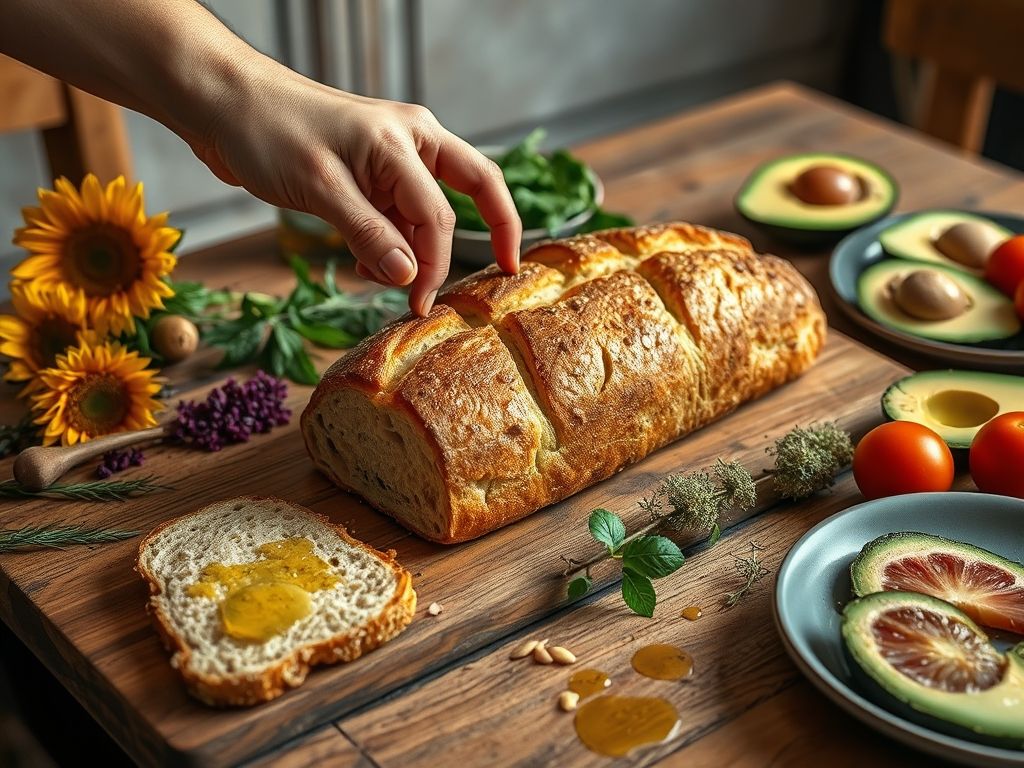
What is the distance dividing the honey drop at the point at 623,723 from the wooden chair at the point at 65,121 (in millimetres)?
2345

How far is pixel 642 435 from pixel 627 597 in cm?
46

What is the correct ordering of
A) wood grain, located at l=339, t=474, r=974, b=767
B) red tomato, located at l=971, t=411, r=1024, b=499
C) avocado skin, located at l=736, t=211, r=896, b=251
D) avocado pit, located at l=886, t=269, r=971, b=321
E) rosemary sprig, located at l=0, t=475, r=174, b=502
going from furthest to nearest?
avocado skin, located at l=736, t=211, r=896, b=251 < avocado pit, located at l=886, t=269, r=971, b=321 < rosemary sprig, located at l=0, t=475, r=174, b=502 < red tomato, located at l=971, t=411, r=1024, b=499 < wood grain, located at l=339, t=474, r=974, b=767

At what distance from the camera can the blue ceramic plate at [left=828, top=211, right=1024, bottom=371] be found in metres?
2.62

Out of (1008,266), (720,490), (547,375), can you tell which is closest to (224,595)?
(547,375)

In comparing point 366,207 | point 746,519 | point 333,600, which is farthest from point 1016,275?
point 333,600

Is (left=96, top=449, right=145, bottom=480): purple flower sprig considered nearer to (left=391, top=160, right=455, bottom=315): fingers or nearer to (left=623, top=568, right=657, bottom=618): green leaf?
(left=391, top=160, right=455, bottom=315): fingers

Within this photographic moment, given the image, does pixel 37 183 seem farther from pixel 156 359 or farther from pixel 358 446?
pixel 358 446

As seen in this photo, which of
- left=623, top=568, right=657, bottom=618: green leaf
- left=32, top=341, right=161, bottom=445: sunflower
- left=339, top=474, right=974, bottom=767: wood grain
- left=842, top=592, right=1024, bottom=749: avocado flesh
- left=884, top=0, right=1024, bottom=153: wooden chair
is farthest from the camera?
left=884, top=0, right=1024, bottom=153: wooden chair

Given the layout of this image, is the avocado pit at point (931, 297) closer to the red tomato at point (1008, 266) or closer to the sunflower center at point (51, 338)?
the red tomato at point (1008, 266)

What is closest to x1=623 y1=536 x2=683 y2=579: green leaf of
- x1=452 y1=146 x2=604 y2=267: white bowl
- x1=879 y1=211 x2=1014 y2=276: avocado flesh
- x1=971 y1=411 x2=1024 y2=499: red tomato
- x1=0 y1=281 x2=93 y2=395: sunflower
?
x1=971 y1=411 x2=1024 y2=499: red tomato

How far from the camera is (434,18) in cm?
550

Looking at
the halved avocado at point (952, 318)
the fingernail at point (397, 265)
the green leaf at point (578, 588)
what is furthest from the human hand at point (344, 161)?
the halved avocado at point (952, 318)

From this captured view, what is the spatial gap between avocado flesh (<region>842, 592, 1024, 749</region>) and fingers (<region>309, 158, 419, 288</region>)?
0.99 meters

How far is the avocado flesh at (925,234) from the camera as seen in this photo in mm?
2980
